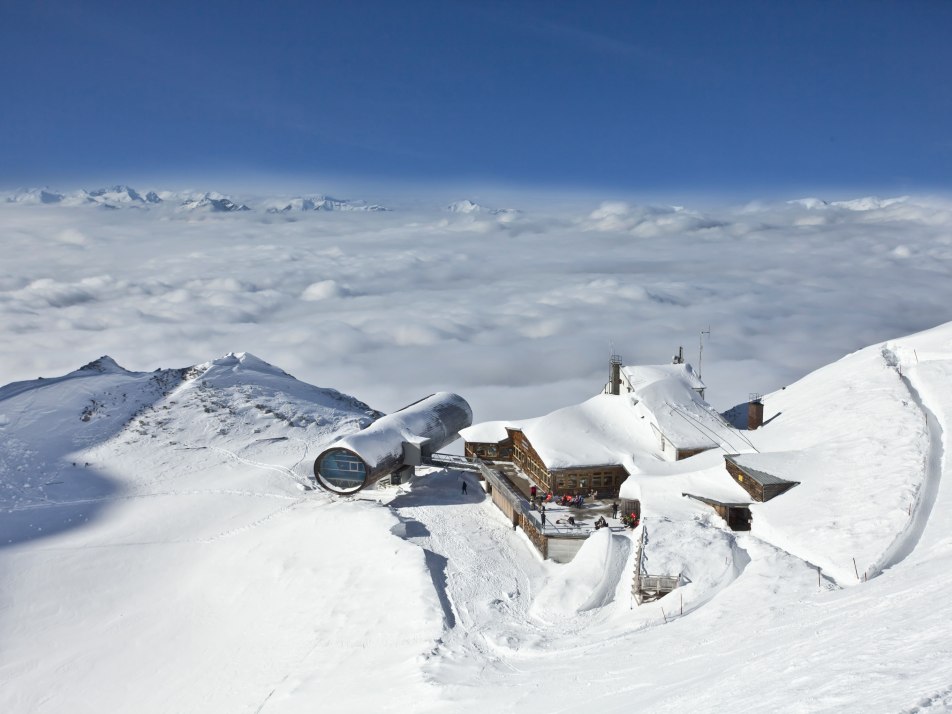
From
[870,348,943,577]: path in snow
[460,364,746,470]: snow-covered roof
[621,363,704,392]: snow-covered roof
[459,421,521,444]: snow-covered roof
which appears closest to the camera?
[870,348,943,577]: path in snow

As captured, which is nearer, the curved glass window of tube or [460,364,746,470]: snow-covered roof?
[460,364,746,470]: snow-covered roof

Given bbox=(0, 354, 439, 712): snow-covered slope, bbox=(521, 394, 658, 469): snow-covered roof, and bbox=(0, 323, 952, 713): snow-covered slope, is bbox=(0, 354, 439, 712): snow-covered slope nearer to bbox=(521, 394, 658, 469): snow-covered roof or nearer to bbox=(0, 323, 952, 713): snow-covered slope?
bbox=(0, 323, 952, 713): snow-covered slope

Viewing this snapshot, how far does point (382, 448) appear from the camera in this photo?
45281 millimetres

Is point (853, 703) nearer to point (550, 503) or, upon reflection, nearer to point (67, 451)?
point (550, 503)

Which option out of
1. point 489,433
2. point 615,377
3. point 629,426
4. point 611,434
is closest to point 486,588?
point 611,434

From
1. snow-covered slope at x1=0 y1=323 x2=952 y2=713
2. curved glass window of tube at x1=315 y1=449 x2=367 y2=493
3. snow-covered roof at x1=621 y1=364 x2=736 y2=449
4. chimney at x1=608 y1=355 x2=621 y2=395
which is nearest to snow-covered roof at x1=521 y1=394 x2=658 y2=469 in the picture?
snow-covered roof at x1=621 y1=364 x2=736 y2=449

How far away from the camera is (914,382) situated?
143ft

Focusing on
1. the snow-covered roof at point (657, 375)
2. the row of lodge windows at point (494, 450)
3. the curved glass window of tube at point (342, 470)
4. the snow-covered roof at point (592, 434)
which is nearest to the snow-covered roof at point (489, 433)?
the row of lodge windows at point (494, 450)

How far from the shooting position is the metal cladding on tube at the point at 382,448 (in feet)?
145

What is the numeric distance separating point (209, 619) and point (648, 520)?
18.9 metres

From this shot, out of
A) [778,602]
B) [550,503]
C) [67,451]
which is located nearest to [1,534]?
[67,451]

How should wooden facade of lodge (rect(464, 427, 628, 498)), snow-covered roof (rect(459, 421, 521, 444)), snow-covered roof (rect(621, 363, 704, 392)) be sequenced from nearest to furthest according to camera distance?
wooden facade of lodge (rect(464, 427, 628, 498)), snow-covered roof (rect(621, 363, 704, 392)), snow-covered roof (rect(459, 421, 521, 444))

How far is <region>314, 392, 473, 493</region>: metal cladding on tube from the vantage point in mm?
44156

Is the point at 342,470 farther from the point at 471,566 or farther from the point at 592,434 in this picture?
the point at 592,434
